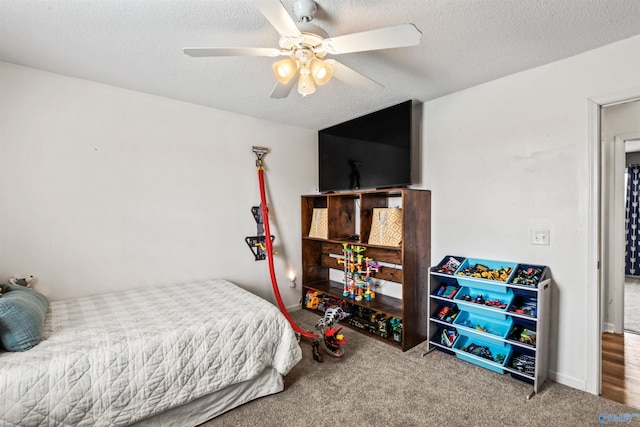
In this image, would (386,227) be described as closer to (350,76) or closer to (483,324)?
(483,324)

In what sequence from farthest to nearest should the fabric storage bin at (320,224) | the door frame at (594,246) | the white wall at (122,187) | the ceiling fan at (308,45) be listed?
the fabric storage bin at (320,224)
the white wall at (122,187)
the door frame at (594,246)
the ceiling fan at (308,45)

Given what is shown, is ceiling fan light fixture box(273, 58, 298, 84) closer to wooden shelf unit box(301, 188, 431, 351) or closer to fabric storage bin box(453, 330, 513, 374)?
wooden shelf unit box(301, 188, 431, 351)

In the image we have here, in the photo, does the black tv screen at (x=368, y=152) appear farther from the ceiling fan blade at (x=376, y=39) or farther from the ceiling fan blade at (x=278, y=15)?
the ceiling fan blade at (x=278, y=15)

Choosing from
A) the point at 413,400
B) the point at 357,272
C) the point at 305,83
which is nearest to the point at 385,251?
the point at 357,272

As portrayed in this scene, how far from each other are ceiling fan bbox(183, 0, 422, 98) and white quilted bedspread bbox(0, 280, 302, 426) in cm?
145

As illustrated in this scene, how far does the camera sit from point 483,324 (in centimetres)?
224

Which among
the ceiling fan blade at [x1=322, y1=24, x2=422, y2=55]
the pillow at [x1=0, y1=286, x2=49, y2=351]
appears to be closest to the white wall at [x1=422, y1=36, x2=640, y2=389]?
the ceiling fan blade at [x1=322, y1=24, x2=422, y2=55]

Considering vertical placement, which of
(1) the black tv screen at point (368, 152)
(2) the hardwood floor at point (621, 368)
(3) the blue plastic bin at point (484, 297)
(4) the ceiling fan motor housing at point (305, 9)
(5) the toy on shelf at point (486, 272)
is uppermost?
(4) the ceiling fan motor housing at point (305, 9)

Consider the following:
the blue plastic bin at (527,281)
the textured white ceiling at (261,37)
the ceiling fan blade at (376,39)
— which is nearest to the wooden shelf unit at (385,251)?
the blue plastic bin at (527,281)

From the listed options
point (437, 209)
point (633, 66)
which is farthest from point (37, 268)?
point (633, 66)

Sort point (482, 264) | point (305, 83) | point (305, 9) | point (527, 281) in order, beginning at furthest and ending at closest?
point (482, 264)
point (527, 281)
point (305, 83)
point (305, 9)

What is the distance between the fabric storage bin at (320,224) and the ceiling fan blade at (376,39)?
198 cm

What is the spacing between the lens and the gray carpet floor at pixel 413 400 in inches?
66.2

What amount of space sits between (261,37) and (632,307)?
4981 millimetres
